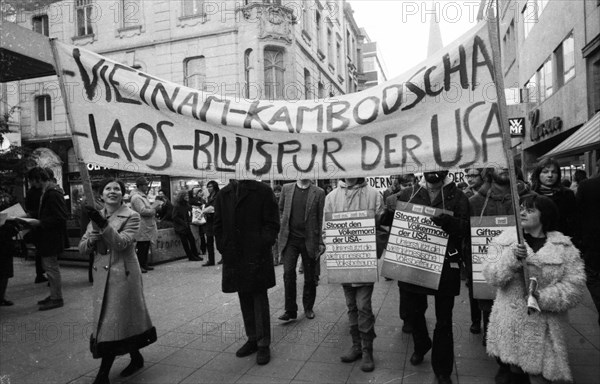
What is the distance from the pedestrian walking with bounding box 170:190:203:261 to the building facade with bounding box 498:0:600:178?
791cm

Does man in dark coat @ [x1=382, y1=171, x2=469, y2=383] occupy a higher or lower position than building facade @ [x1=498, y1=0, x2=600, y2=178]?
lower

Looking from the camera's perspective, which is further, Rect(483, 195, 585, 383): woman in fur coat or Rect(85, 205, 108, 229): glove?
Rect(85, 205, 108, 229): glove

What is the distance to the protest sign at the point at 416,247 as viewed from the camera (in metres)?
3.88

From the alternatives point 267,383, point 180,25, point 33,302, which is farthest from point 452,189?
point 180,25

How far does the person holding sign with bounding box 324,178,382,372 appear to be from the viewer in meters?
4.16

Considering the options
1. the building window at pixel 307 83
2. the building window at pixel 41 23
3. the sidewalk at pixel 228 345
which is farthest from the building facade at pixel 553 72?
the building window at pixel 41 23

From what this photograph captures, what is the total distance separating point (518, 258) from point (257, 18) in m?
18.8

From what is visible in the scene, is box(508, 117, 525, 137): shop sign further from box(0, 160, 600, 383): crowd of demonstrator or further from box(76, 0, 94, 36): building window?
box(76, 0, 94, 36): building window

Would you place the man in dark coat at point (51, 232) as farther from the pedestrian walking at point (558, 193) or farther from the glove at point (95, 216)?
the pedestrian walking at point (558, 193)

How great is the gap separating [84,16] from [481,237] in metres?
24.4

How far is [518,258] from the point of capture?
3.18 m

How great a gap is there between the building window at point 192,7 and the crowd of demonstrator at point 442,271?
1839 centimetres

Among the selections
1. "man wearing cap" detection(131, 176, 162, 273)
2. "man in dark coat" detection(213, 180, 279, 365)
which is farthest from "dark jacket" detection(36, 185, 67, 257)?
"man in dark coat" detection(213, 180, 279, 365)

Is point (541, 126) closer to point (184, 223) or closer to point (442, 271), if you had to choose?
point (184, 223)
